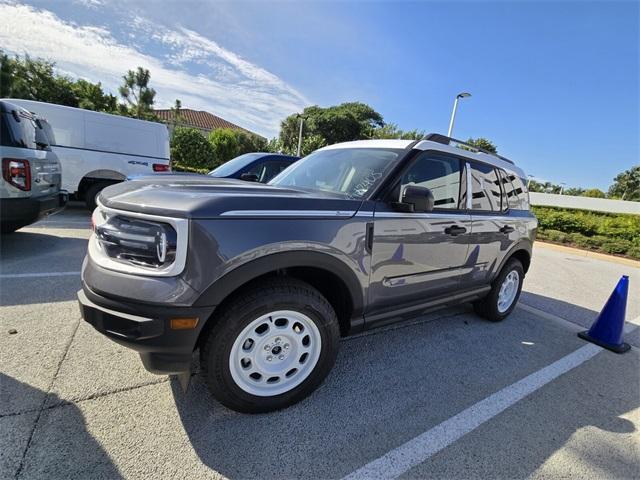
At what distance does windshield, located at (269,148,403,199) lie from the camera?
8.66 feet

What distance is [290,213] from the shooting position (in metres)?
2.03

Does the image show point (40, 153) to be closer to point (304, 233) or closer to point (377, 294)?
point (304, 233)

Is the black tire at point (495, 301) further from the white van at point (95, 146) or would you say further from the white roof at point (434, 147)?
the white van at point (95, 146)

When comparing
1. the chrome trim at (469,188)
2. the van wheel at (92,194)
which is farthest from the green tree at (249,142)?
the chrome trim at (469,188)

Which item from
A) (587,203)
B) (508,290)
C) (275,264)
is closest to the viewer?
(275,264)

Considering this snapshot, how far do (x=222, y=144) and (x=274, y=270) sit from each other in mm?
31774

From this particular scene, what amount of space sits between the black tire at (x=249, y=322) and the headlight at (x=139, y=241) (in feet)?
1.54

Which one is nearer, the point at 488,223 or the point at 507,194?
the point at 488,223

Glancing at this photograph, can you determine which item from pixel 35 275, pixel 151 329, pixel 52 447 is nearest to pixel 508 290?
pixel 151 329

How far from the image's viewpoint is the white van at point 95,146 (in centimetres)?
767

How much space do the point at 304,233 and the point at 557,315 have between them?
4.41 meters

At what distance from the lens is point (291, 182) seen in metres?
3.13

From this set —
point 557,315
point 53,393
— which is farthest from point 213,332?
point 557,315

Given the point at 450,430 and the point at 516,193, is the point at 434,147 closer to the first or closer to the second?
the point at 516,193
